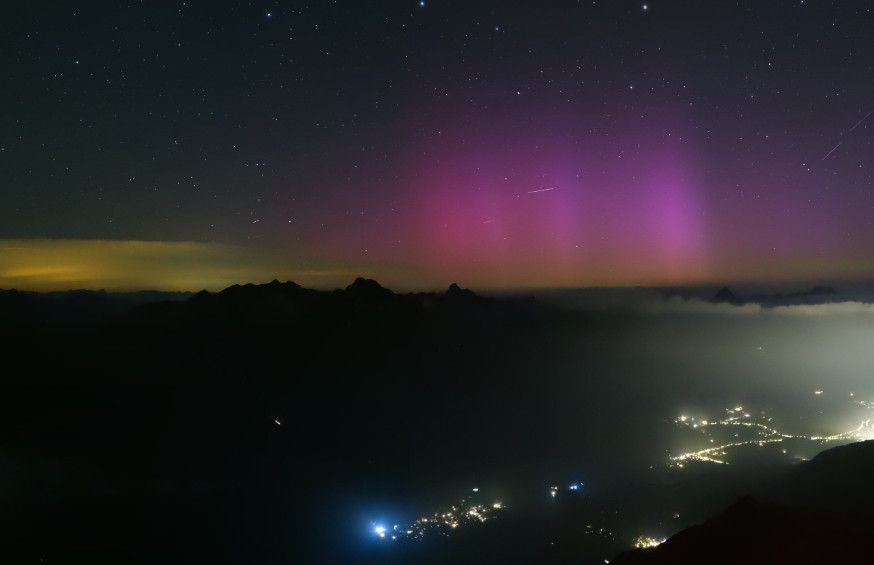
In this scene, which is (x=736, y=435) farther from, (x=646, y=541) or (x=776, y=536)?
(x=776, y=536)

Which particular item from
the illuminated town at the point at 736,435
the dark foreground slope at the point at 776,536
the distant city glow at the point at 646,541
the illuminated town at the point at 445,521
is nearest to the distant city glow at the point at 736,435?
the illuminated town at the point at 736,435

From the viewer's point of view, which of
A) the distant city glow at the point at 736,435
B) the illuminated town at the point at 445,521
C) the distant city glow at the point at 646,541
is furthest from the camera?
the distant city glow at the point at 736,435

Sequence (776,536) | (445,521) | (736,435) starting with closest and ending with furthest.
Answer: (776,536)
(445,521)
(736,435)

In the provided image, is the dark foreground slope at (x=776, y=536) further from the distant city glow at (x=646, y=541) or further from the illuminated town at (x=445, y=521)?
the illuminated town at (x=445, y=521)

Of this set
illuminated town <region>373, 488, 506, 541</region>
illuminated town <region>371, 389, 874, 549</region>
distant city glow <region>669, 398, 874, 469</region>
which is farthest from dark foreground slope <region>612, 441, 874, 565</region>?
distant city glow <region>669, 398, 874, 469</region>

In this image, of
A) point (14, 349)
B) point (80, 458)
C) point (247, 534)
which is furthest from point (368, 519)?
point (14, 349)

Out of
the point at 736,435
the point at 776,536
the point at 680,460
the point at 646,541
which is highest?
the point at 776,536

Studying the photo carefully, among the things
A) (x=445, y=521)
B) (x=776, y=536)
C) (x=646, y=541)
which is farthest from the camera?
(x=445, y=521)

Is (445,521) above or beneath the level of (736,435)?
above

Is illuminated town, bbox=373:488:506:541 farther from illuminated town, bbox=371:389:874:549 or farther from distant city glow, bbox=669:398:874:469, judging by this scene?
distant city glow, bbox=669:398:874:469

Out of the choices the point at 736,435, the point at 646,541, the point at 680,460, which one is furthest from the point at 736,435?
the point at 646,541

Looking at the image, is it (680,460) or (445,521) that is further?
(680,460)

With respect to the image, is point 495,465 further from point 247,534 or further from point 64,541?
point 64,541
